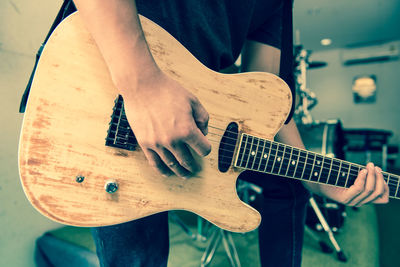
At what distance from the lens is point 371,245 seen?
4.99 ft

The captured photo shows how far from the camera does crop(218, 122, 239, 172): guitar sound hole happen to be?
597 millimetres

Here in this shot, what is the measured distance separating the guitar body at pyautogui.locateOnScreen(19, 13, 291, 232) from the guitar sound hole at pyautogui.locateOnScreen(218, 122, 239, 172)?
0.15 feet

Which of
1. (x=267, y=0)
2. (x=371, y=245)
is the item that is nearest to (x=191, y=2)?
(x=267, y=0)

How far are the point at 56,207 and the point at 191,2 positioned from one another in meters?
0.61

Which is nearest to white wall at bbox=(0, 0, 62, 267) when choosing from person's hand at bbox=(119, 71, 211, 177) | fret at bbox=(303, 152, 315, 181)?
person's hand at bbox=(119, 71, 211, 177)

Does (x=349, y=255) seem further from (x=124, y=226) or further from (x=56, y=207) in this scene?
(x=56, y=207)

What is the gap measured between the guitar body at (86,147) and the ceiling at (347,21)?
4.55m

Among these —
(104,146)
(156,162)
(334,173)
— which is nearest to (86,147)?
(104,146)

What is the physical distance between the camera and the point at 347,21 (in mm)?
4641

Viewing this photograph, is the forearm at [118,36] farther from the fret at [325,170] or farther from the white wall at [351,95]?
the white wall at [351,95]

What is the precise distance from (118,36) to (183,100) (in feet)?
0.51

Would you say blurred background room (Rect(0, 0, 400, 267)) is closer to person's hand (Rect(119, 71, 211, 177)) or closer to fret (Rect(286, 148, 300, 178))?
fret (Rect(286, 148, 300, 178))

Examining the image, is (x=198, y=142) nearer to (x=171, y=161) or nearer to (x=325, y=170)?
(x=171, y=161)

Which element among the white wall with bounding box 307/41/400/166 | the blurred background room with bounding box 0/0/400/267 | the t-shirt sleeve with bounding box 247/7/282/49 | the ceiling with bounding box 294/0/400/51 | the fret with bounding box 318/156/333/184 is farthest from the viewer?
the white wall with bounding box 307/41/400/166
